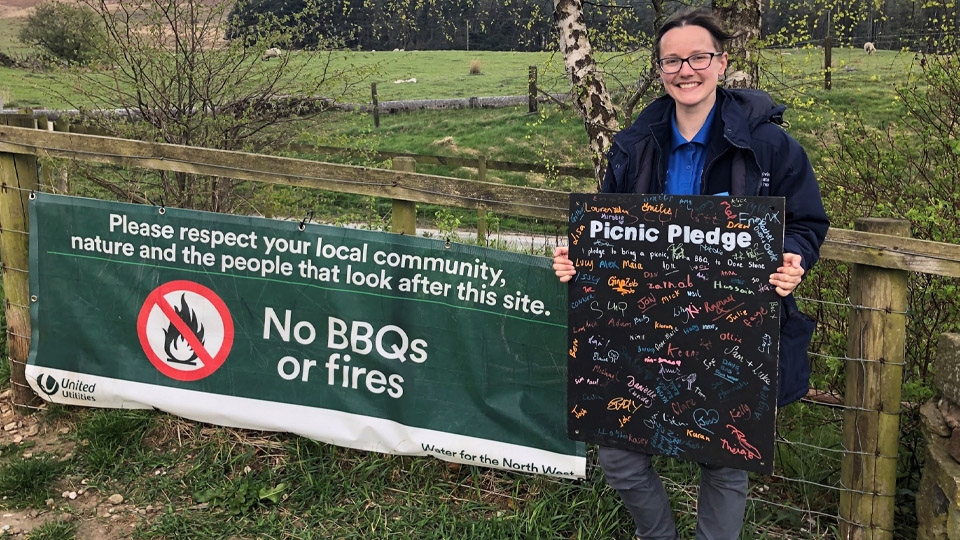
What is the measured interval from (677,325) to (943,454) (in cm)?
133

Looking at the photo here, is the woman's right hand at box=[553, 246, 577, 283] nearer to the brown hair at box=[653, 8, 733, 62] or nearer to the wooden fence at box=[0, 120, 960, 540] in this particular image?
the wooden fence at box=[0, 120, 960, 540]

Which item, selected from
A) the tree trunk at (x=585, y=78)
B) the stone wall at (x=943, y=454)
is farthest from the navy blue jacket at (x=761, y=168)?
the tree trunk at (x=585, y=78)

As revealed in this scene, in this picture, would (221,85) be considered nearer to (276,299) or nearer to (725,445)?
(276,299)

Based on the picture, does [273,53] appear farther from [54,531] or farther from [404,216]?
[54,531]

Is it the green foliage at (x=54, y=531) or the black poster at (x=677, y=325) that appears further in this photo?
the green foliage at (x=54, y=531)

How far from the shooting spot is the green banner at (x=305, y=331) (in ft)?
11.8

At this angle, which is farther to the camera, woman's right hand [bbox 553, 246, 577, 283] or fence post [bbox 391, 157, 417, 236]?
fence post [bbox 391, 157, 417, 236]

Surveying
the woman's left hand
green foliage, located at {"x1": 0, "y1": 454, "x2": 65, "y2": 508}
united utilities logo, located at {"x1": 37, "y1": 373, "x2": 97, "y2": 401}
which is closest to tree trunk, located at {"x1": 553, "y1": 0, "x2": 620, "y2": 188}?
the woman's left hand

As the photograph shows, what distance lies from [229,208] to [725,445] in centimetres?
561

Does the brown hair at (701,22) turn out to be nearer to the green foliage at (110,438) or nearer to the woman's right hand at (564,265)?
the woman's right hand at (564,265)

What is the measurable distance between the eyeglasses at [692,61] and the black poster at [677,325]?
0.43 meters

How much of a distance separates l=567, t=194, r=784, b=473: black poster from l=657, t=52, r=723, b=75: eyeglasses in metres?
0.43

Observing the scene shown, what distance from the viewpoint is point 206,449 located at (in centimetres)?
405

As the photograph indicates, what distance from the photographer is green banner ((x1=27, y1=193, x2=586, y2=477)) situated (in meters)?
3.59
